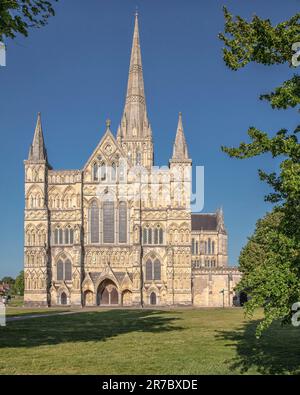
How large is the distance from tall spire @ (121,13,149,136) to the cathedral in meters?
16.9

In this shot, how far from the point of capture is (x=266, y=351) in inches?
891

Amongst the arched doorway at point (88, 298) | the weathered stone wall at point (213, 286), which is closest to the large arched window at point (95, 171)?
the arched doorway at point (88, 298)

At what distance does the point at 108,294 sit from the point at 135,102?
36.4 meters

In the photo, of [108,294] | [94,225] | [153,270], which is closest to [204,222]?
[153,270]

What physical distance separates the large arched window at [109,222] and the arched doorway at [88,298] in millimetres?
7541

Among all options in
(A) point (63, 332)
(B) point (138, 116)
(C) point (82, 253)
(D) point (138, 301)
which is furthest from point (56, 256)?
(A) point (63, 332)

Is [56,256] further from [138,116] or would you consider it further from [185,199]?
[138,116]

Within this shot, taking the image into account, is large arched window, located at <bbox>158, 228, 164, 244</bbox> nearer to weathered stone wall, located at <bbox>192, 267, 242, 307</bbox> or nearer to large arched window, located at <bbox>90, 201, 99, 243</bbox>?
weathered stone wall, located at <bbox>192, 267, 242, 307</bbox>

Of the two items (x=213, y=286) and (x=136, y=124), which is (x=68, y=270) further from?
(x=136, y=124)

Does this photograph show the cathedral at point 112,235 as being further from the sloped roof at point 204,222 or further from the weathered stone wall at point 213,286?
the sloped roof at point 204,222

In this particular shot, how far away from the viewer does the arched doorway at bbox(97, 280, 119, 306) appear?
70625 millimetres

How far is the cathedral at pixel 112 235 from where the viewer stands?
227 ft

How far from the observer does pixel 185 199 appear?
70.3 meters
